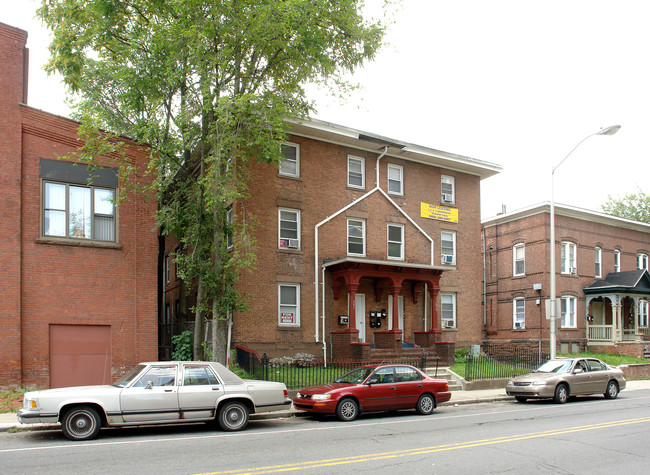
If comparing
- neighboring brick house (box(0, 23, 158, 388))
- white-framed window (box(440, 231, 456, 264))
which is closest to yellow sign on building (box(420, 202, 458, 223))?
white-framed window (box(440, 231, 456, 264))

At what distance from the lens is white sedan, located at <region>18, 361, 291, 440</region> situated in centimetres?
1135

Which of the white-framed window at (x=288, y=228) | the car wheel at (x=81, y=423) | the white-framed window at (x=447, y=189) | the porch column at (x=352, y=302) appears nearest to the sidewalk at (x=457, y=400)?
the car wheel at (x=81, y=423)

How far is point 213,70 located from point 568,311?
1004 inches

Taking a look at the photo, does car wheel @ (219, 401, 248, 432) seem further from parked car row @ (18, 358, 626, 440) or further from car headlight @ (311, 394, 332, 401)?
car headlight @ (311, 394, 332, 401)

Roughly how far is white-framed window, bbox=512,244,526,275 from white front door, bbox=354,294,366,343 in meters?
13.6

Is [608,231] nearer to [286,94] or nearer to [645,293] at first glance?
[645,293]

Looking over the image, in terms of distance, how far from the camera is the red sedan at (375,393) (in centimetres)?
1447

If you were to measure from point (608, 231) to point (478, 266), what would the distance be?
495 inches

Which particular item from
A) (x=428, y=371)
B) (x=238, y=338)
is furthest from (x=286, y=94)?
(x=428, y=371)

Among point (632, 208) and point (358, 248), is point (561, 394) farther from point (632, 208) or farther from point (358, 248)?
point (632, 208)

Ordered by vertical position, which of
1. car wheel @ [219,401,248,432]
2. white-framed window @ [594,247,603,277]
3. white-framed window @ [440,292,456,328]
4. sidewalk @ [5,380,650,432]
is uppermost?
white-framed window @ [594,247,603,277]

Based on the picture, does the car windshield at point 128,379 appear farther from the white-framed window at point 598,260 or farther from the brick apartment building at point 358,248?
the white-framed window at point 598,260

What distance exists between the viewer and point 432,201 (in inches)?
1129

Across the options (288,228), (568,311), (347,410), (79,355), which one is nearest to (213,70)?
(288,228)
